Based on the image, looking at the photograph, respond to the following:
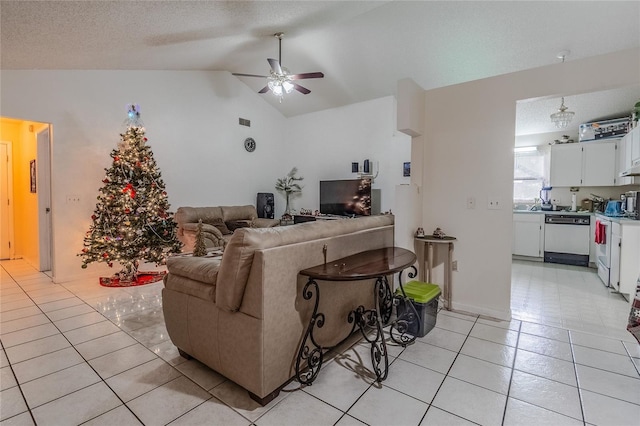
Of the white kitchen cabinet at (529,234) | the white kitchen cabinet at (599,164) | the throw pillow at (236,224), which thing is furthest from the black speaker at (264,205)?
the white kitchen cabinet at (599,164)

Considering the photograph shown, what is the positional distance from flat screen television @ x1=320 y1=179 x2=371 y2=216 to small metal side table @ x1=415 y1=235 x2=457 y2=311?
7.89ft

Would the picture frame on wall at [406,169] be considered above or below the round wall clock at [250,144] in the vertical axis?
below

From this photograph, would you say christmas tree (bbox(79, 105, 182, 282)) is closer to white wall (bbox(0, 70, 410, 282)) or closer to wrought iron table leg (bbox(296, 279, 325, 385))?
white wall (bbox(0, 70, 410, 282))

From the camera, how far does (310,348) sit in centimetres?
200

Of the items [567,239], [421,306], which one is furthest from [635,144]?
[421,306]

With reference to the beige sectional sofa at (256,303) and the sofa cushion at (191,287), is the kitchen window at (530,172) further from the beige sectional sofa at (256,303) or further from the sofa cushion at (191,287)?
the sofa cushion at (191,287)

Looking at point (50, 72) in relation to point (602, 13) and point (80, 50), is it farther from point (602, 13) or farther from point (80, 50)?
point (602, 13)

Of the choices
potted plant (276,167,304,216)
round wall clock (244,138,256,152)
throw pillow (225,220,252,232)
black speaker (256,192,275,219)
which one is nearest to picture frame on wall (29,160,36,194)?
throw pillow (225,220,252,232)

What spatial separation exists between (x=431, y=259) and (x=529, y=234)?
3.34 meters

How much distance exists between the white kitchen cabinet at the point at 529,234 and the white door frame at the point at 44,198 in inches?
301

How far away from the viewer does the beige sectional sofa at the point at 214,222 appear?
4.78 meters

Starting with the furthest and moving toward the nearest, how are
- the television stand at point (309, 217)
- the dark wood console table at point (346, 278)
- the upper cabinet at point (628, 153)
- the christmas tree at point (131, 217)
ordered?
the television stand at point (309, 217) → the christmas tree at point (131, 217) → the upper cabinet at point (628, 153) → the dark wood console table at point (346, 278)

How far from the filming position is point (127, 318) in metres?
2.95

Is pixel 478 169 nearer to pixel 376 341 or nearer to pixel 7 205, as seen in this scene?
pixel 376 341
